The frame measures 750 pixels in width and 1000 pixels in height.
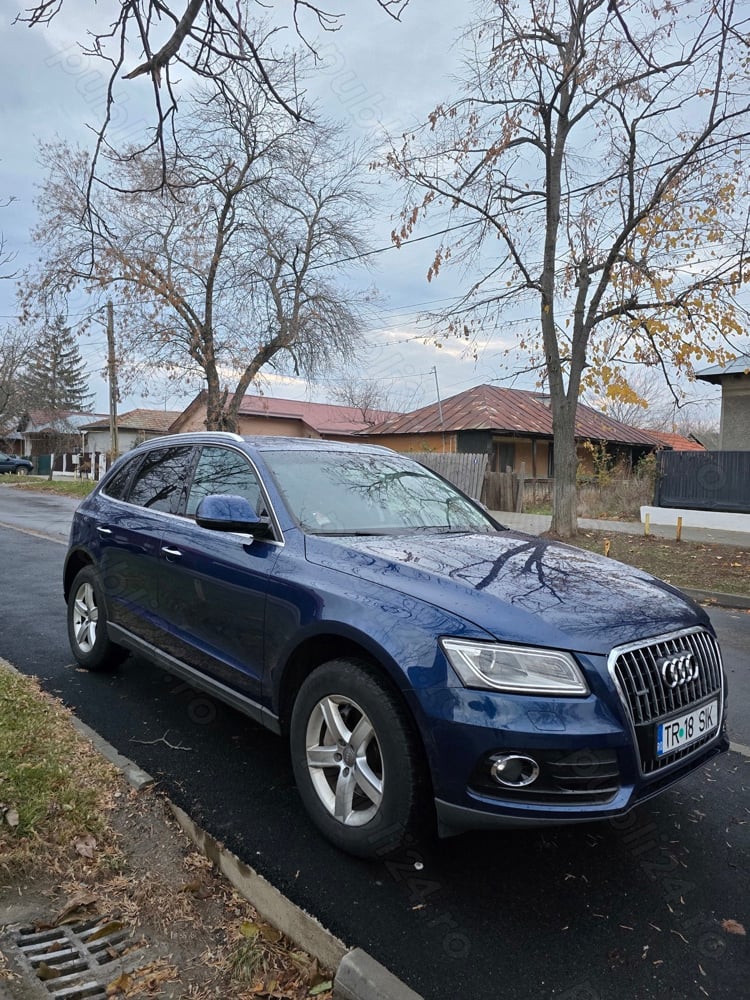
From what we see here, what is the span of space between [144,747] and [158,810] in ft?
2.63

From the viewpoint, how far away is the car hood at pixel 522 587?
2.48m

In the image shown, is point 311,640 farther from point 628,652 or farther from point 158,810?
point 628,652

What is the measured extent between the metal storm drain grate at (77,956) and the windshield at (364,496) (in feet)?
5.77

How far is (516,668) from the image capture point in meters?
2.39

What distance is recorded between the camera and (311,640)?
2947 mm

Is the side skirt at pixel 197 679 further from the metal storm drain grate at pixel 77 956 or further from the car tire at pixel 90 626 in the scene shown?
the metal storm drain grate at pixel 77 956

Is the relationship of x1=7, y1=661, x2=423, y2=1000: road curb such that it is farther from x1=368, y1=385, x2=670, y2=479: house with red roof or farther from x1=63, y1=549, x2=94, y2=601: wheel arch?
x1=368, y1=385, x2=670, y2=479: house with red roof

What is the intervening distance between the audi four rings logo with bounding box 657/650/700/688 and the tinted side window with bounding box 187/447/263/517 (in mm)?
2029

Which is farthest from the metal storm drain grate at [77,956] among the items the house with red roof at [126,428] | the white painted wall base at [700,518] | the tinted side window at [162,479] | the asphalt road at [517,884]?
the house with red roof at [126,428]

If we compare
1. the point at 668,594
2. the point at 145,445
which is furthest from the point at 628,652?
the point at 145,445

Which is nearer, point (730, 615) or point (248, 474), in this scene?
point (248, 474)

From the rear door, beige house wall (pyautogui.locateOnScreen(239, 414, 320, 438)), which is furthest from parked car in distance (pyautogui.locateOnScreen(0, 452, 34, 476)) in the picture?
the rear door

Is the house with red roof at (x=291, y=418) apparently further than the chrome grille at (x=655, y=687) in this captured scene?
Yes

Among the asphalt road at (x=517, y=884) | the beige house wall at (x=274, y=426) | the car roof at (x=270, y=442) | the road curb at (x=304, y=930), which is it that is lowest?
the asphalt road at (x=517, y=884)
